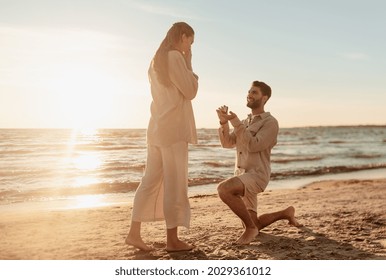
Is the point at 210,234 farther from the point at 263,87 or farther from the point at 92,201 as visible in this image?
the point at 92,201

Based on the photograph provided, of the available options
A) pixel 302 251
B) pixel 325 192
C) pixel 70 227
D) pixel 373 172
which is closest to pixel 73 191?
pixel 70 227

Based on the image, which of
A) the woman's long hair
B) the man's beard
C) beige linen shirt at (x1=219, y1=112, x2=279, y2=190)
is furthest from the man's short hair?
the woman's long hair

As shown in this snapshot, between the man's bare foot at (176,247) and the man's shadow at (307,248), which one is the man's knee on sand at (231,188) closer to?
the man's shadow at (307,248)

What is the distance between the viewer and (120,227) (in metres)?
6.02

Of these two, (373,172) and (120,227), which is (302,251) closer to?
(120,227)

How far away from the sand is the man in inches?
A: 15.0

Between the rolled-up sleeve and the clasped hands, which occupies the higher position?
the clasped hands

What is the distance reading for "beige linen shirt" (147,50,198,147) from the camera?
14.0 ft

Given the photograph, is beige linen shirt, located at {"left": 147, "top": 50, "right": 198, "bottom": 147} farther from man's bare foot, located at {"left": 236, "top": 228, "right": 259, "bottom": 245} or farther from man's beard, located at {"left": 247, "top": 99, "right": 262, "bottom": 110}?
man's bare foot, located at {"left": 236, "top": 228, "right": 259, "bottom": 245}

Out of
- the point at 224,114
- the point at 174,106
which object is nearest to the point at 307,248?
the point at 224,114

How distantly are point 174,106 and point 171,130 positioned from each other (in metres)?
0.23

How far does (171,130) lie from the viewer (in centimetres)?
434
